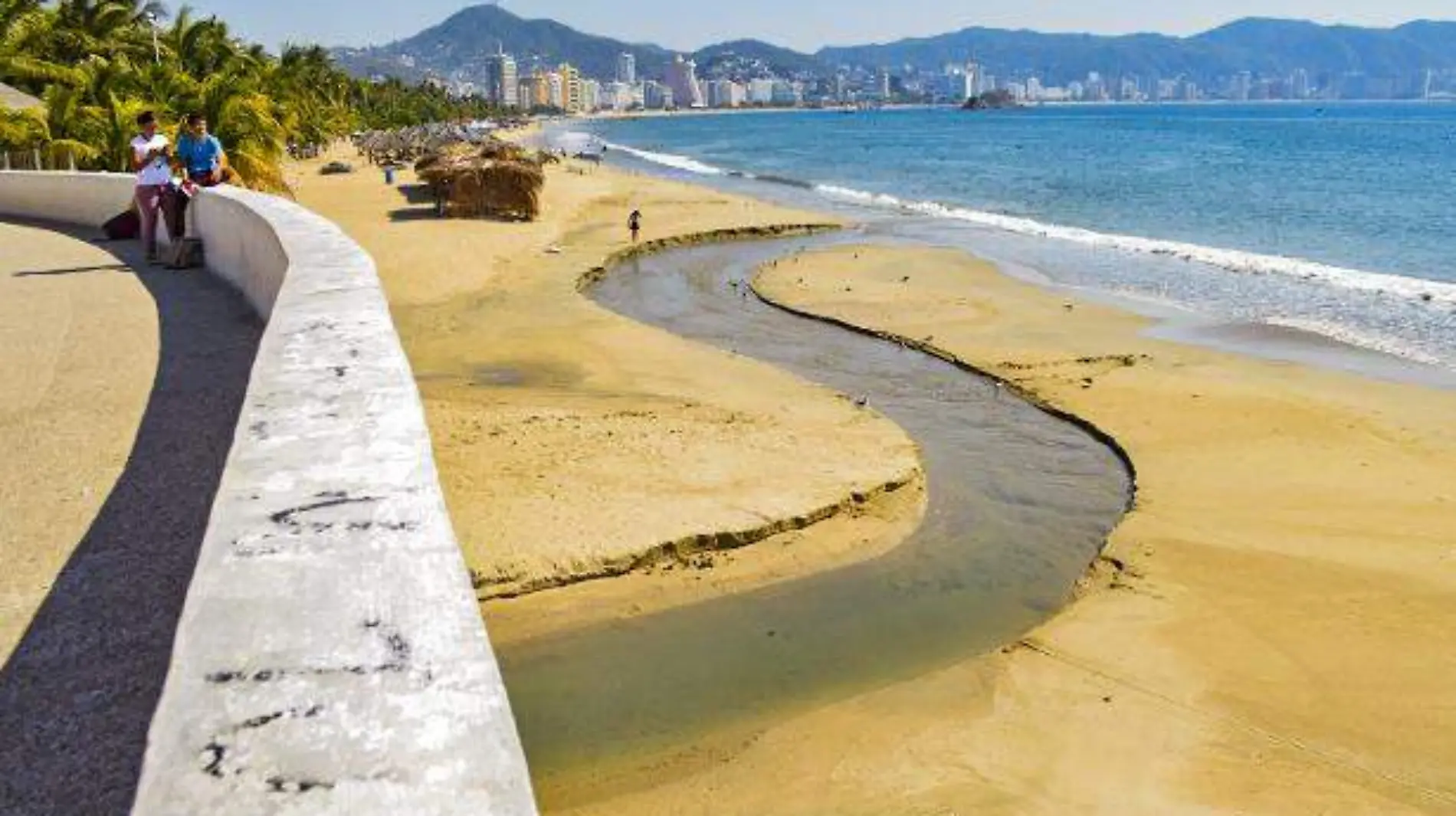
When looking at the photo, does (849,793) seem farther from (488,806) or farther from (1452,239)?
(1452,239)

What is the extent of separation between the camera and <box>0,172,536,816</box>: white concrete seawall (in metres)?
1.97

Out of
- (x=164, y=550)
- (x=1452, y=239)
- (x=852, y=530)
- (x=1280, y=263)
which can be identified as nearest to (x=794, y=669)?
(x=852, y=530)

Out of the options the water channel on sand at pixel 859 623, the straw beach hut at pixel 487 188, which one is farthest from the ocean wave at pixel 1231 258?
the straw beach hut at pixel 487 188

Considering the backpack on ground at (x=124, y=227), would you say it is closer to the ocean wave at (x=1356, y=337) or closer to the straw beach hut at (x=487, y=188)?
the straw beach hut at (x=487, y=188)

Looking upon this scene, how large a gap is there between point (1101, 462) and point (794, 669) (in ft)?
19.7

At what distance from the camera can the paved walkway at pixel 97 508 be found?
337 centimetres

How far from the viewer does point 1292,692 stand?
7.02m

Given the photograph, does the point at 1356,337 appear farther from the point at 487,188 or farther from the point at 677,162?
the point at 677,162

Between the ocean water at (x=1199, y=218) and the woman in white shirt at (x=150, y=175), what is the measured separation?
16117 mm

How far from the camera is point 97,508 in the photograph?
503cm

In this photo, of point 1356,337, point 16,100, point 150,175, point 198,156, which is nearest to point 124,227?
point 198,156

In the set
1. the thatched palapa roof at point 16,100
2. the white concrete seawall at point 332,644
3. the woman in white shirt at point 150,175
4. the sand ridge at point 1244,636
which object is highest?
the thatched palapa roof at point 16,100

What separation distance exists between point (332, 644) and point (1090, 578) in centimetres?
742

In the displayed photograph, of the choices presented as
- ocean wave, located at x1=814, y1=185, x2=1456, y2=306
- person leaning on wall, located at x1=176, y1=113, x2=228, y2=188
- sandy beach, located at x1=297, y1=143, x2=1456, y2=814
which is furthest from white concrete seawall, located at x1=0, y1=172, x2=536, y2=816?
ocean wave, located at x1=814, y1=185, x2=1456, y2=306
